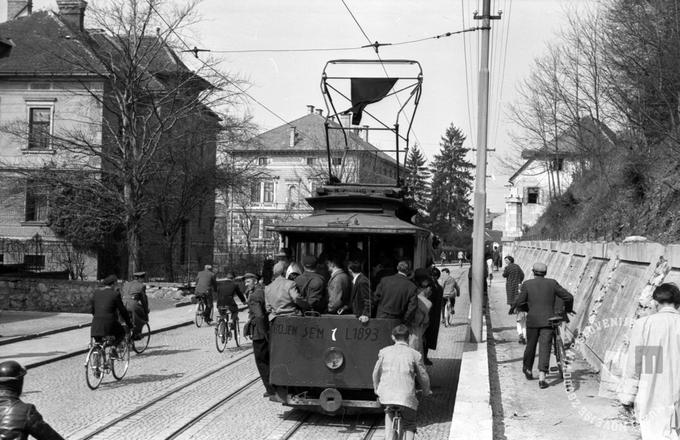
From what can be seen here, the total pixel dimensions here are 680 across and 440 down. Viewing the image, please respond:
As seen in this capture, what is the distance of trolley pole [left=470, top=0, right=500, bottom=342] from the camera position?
14.9m

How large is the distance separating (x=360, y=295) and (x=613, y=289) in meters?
5.21

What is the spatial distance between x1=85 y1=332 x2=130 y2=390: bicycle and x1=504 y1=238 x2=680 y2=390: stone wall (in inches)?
306

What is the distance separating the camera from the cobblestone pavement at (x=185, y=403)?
9.09 meters

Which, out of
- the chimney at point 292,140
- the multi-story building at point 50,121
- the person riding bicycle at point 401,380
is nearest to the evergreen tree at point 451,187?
the chimney at point 292,140

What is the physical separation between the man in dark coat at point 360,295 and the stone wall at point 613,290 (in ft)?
11.3

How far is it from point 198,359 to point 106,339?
11.0ft

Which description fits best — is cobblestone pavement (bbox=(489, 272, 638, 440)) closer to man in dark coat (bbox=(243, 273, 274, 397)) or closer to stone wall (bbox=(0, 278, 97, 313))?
man in dark coat (bbox=(243, 273, 274, 397))

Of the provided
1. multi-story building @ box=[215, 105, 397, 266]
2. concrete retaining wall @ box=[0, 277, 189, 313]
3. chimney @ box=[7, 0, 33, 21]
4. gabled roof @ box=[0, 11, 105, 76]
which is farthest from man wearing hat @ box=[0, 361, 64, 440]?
multi-story building @ box=[215, 105, 397, 266]

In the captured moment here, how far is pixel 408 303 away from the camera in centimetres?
958

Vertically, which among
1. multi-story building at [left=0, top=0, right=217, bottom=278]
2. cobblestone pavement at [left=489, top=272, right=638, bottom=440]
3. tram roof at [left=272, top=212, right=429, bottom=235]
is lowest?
cobblestone pavement at [left=489, top=272, right=638, bottom=440]

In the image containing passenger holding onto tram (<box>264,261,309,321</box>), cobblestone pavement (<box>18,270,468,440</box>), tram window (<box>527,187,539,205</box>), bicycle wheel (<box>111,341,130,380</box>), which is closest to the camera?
cobblestone pavement (<box>18,270,468,440</box>)

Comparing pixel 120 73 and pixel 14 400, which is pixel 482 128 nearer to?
pixel 14 400

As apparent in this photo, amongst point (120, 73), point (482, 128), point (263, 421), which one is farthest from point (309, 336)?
point (120, 73)

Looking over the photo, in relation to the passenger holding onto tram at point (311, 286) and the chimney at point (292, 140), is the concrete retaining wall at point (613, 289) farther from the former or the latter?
the chimney at point (292, 140)
